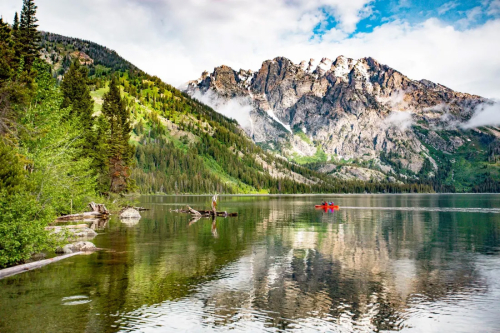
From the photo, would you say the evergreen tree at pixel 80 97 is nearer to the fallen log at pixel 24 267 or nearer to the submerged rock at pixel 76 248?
the submerged rock at pixel 76 248

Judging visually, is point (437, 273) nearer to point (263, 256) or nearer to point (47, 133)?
point (263, 256)

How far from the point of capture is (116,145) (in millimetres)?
101688

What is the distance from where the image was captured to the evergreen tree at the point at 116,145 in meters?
102

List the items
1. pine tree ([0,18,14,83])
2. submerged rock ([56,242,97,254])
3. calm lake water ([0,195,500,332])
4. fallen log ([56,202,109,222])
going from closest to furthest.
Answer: calm lake water ([0,195,500,332]) < submerged rock ([56,242,97,254]) < pine tree ([0,18,14,83]) < fallen log ([56,202,109,222])

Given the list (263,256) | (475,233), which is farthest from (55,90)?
(475,233)

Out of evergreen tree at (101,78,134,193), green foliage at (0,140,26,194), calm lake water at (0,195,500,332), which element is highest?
evergreen tree at (101,78,134,193)

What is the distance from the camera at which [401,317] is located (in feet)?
74.1

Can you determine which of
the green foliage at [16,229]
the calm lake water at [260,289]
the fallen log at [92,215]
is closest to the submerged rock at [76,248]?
the calm lake water at [260,289]

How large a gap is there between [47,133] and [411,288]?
49789 millimetres

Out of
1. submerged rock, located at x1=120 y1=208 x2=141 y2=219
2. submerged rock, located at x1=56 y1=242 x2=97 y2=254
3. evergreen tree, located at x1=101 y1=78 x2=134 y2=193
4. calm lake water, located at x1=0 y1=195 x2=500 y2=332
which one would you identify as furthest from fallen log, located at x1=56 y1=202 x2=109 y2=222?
submerged rock, located at x1=56 y1=242 x2=97 y2=254

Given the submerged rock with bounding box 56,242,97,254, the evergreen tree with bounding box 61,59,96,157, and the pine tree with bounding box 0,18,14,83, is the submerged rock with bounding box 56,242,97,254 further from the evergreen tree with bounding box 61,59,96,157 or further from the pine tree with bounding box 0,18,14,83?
the evergreen tree with bounding box 61,59,96,157

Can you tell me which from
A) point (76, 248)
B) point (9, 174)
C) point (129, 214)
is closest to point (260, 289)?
point (9, 174)

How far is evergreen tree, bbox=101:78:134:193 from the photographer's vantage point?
4019 inches

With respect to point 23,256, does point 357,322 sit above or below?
below
